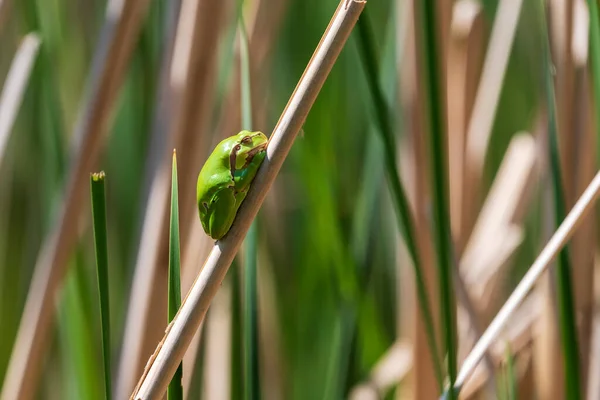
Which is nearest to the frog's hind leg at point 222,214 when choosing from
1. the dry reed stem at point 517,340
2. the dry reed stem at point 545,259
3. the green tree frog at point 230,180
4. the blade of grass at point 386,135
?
the green tree frog at point 230,180

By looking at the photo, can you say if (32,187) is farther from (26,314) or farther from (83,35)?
(26,314)

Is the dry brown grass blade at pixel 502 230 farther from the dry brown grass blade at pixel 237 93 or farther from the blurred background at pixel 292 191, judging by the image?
the dry brown grass blade at pixel 237 93

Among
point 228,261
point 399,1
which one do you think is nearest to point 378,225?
point 399,1

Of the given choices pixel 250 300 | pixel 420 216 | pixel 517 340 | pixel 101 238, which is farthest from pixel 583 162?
pixel 101 238

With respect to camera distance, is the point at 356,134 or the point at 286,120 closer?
the point at 286,120

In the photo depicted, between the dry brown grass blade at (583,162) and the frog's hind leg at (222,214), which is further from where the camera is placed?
the dry brown grass blade at (583,162)

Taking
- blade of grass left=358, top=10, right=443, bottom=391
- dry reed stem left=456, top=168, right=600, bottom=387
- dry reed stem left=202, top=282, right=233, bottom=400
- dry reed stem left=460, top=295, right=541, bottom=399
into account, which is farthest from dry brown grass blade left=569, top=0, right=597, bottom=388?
dry reed stem left=202, top=282, right=233, bottom=400
